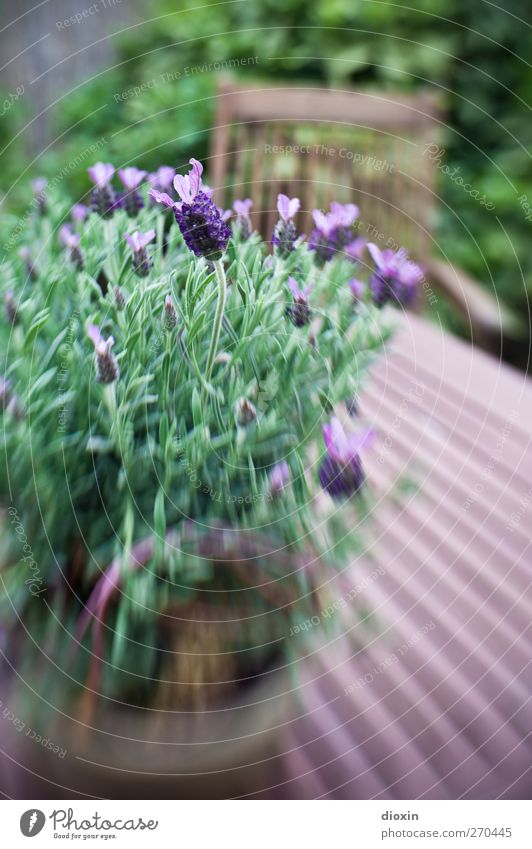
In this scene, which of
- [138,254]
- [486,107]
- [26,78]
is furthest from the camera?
[486,107]

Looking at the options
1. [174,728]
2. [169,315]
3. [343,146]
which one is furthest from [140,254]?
[343,146]

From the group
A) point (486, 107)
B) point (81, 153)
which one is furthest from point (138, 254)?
point (486, 107)

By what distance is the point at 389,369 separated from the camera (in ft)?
1.24

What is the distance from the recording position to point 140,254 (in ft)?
0.81

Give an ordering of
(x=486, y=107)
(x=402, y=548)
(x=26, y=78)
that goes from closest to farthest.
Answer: (x=402, y=548)
(x=26, y=78)
(x=486, y=107)

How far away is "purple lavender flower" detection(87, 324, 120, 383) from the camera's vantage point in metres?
0.22

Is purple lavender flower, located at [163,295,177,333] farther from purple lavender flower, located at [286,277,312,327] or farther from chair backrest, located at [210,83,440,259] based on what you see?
chair backrest, located at [210,83,440,259]

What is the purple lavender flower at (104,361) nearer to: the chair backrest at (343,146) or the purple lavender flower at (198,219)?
the purple lavender flower at (198,219)

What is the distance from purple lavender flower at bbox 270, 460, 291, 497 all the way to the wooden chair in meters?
0.24

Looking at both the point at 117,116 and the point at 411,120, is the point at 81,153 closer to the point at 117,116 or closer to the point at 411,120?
the point at 117,116

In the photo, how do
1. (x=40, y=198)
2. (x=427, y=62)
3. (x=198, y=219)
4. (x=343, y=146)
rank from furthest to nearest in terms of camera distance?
1. (x=427, y=62)
2. (x=343, y=146)
3. (x=40, y=198)
4. (x=198, y=219)

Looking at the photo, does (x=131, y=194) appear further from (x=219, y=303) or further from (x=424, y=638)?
(x=424, y=638)

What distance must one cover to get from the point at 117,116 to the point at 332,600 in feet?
1.57

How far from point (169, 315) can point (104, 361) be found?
0.09 feet
